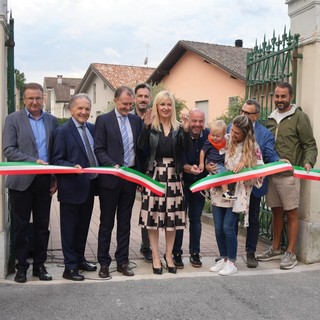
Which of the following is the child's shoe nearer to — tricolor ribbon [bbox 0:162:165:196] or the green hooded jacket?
tricolor ribbon [bbox 0:162:165:196]

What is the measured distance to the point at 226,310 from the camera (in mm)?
4152

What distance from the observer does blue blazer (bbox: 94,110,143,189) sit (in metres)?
4.89

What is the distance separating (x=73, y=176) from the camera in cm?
479

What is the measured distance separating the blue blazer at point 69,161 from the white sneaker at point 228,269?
70.8 inches

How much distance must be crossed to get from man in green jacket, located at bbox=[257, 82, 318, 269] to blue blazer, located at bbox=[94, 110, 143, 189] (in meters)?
2.03

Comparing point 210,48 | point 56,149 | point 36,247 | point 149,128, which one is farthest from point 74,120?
point 210,48

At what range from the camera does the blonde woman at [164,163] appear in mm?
4996

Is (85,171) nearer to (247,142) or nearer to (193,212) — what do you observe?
(193,212)

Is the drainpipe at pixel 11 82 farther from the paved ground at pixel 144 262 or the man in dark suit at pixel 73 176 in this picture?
the man in dark suit at pixel 73 176

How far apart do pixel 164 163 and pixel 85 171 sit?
2.96 feet

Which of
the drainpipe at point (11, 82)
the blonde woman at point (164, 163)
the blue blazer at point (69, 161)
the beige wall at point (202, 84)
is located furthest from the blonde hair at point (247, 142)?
the beige wall at point (202, 84)

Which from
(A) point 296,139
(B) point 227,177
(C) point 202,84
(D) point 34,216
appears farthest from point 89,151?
(C) point 202,84

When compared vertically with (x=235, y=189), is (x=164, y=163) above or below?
above

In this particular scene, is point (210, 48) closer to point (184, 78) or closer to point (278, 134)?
point (184, 78)
